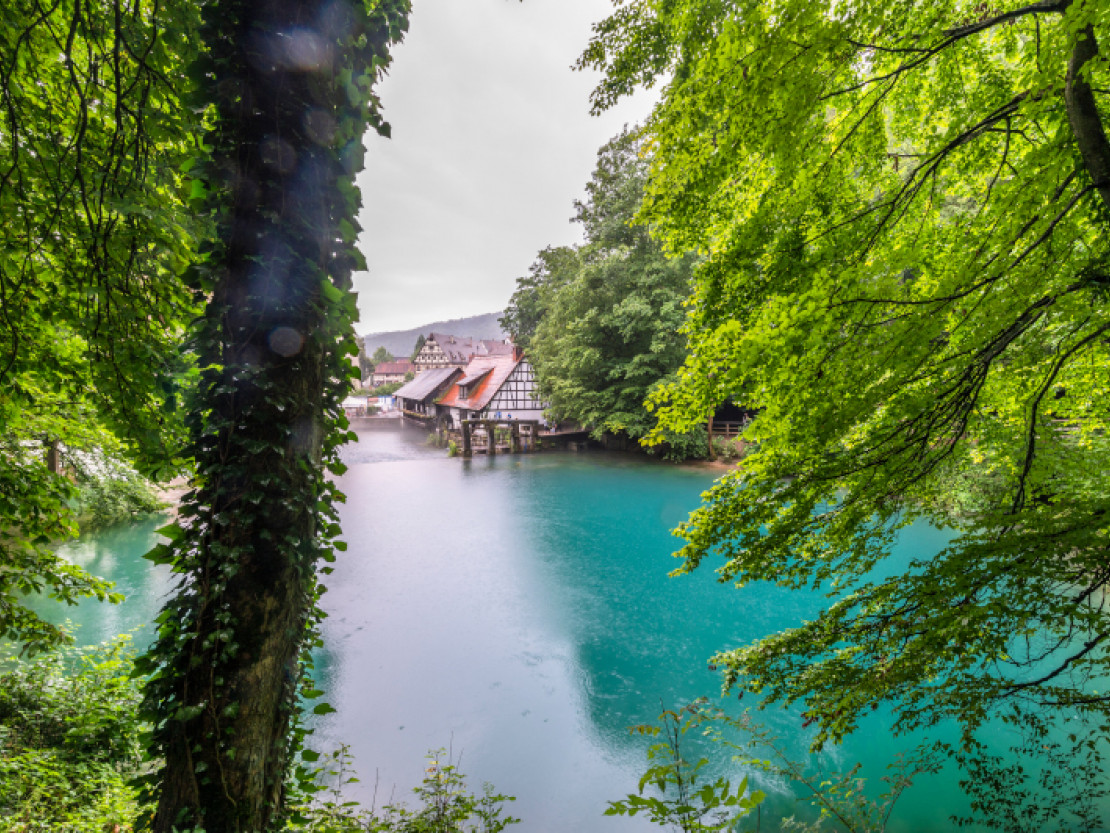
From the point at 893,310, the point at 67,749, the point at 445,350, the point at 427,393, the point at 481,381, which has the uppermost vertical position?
the point at 445,350

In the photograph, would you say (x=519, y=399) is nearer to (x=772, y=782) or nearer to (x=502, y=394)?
(x=502, y=394)

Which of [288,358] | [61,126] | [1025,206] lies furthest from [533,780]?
[61,126]

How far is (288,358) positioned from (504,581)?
8.33 m

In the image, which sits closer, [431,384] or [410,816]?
[410,816]

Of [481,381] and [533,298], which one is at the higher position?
[533,298]

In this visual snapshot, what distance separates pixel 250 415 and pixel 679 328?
2.16 m

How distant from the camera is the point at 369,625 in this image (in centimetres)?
758

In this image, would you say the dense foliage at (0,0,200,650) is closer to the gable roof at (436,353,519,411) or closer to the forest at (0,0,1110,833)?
the forest at (0,0,1110,833)

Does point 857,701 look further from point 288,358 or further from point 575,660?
point 575,660

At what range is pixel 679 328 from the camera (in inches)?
104

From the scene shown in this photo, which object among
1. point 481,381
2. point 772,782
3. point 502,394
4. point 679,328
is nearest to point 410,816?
point 772,782

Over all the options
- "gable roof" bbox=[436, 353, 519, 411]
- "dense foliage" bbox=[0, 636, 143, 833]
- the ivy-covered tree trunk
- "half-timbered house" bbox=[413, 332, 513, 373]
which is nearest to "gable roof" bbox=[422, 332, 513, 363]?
"half-timbered house" bbox=[413, 332, 513, 373]

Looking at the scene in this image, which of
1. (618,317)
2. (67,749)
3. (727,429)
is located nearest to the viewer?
(67,749)

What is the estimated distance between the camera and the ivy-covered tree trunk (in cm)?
171
